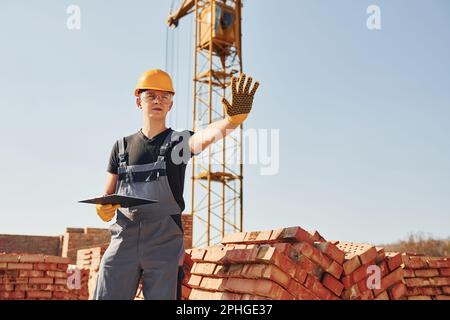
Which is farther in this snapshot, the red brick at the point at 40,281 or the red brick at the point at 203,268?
the red brick at the point at 40,281

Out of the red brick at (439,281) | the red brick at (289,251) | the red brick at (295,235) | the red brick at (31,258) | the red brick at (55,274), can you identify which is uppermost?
the red brick at (295,235)

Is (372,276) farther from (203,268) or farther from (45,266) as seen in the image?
(45,266)

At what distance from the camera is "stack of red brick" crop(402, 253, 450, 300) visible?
4438mm

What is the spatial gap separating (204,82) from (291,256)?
16.1 metres

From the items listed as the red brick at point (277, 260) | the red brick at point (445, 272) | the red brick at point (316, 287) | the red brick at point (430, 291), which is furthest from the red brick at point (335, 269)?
the red brick at point (445, 272)

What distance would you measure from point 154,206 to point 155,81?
0.84 m

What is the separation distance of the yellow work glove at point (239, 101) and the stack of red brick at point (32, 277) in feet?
15.5

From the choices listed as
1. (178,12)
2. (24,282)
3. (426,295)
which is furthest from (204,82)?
(426,295)

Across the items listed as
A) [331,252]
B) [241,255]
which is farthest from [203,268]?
[331,252]

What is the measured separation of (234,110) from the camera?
271 centimetres

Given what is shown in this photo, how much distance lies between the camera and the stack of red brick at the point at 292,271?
293cm

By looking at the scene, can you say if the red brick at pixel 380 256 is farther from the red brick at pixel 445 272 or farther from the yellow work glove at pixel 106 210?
the yellow work glove at pixel 106 210

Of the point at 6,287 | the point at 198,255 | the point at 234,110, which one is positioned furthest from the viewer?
the point at 6,287
